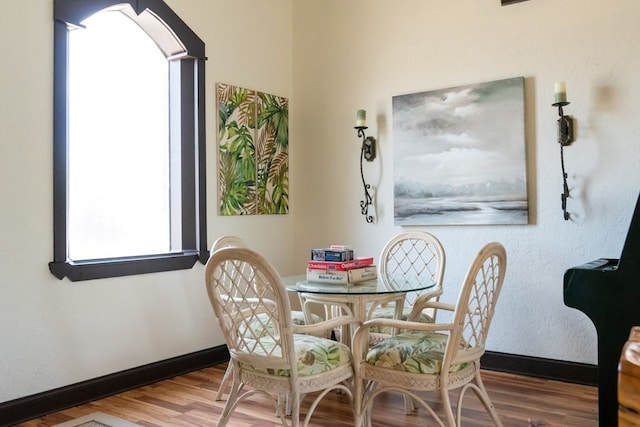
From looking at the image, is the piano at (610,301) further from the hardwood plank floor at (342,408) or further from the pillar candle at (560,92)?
the pillar candle at (560,92)

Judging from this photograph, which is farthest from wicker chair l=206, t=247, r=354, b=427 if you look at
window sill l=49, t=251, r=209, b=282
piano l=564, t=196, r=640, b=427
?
window sill l=49, t=251, r=209, b=282

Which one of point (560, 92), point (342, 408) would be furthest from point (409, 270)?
point (560, 92)

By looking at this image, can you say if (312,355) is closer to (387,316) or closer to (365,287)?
(365,287)

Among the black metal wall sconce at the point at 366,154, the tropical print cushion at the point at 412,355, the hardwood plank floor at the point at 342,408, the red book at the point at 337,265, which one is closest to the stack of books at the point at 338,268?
the red book at the point at 337,265

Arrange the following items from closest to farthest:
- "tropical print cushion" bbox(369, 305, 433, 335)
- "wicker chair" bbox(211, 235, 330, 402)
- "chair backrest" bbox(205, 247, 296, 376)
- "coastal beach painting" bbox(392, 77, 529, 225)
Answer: "chair backrest" bbox(205, 247, 296, 376)
"wicker chair" bbox(211, 235, 330, 402)
"tropical print cushion" bbox(369, 305, 433, 335)
"coastal beach painting" bbox(392, 77, 529, 225)

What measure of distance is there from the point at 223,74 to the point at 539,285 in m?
2.61

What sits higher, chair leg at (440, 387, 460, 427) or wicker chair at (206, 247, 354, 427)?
wicker chair at (206, 247, 354, 427)

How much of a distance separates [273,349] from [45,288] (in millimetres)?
1473

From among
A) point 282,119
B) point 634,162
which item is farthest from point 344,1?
point 634,162

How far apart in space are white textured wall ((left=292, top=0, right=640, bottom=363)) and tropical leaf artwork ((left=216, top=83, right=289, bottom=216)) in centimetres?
34

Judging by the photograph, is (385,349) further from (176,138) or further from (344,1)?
(344,1)

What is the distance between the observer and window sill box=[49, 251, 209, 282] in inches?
A: 113

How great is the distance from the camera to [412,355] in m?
2.16

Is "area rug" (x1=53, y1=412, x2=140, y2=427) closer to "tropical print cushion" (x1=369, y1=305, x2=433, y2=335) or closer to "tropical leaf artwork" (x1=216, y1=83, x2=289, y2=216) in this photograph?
"tropical print cushion" (x1=369, y1=305, x2=433, y2=335)
